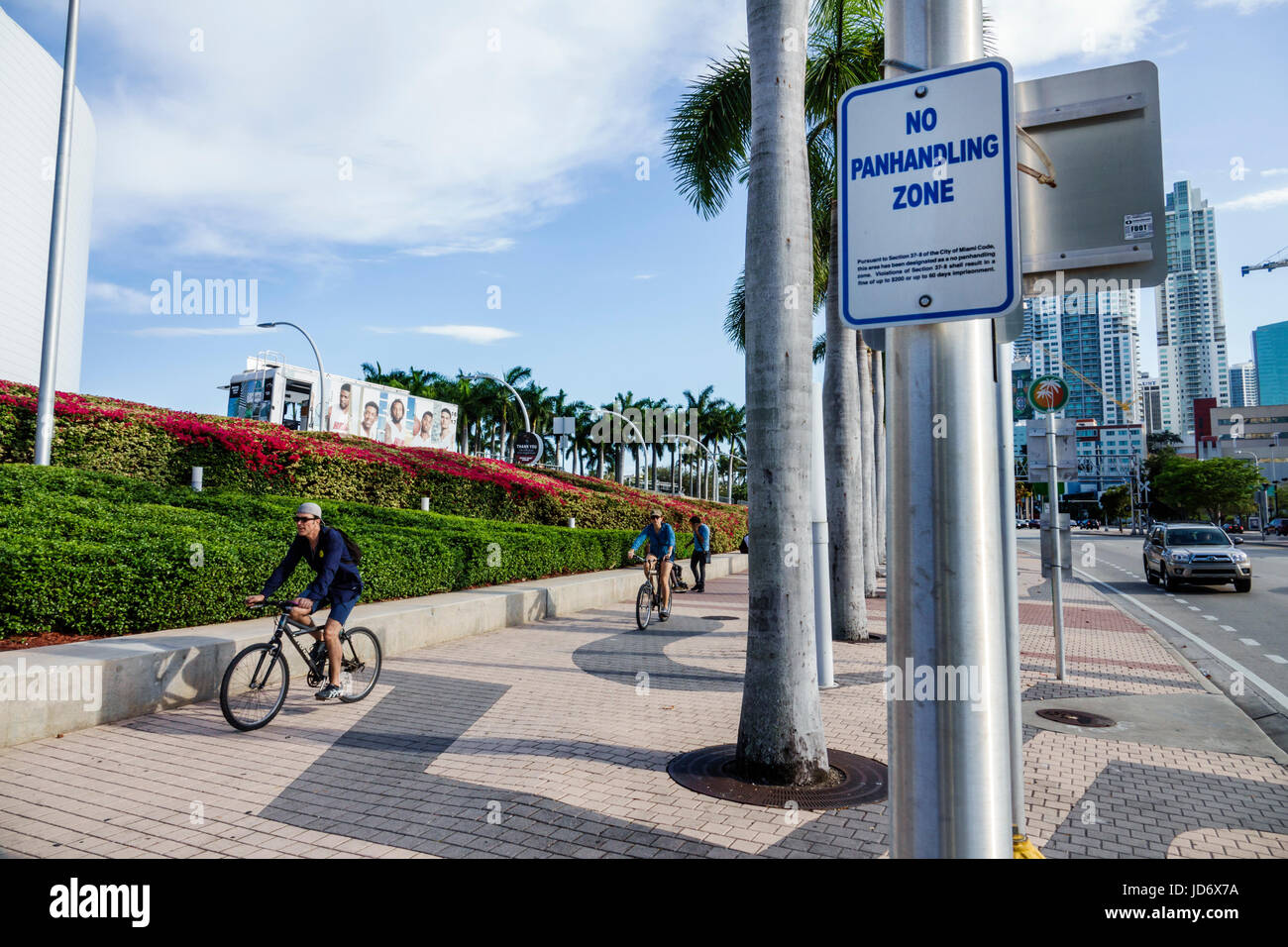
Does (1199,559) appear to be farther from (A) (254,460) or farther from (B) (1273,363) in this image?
(B) (1273,363)

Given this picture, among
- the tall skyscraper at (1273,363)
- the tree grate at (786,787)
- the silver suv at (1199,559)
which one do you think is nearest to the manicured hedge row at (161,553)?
the tree grate at (786,787)

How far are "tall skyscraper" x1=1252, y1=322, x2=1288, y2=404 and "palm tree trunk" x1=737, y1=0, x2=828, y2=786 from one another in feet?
786

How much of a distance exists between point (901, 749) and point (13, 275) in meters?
66.9

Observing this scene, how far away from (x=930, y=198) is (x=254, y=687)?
6.18 metres

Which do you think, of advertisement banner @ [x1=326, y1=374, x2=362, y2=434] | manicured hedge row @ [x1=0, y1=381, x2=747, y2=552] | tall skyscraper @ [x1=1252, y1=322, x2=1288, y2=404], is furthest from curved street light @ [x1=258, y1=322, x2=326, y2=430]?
tall skyscraper @ [x1=1252, y1=322, x2=1288, y2=404]

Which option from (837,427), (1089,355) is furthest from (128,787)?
(1089,355)

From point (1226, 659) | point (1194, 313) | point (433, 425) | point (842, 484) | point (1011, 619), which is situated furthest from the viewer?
point (1194, 313)

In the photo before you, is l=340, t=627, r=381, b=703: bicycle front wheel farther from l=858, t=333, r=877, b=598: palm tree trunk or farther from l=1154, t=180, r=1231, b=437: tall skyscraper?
l=1154, t=180, r=1231, b=437: tall skyscraper

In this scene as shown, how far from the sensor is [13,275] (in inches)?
2056

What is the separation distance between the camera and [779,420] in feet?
18.5

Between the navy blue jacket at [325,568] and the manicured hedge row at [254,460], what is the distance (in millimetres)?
8312

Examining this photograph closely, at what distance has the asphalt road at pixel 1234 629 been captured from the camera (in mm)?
8320

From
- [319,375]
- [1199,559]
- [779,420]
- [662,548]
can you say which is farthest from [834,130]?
[319,375]
